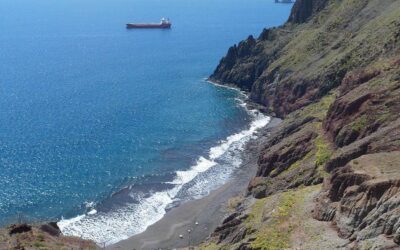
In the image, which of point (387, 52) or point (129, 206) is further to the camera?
point (387, 52)

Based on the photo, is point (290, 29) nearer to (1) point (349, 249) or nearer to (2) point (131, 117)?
(2) point (131, 117)

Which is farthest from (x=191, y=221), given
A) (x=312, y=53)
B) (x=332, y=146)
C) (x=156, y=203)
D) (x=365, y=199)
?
(x=312, y=53)

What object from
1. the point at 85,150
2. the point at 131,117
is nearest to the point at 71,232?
the point at 85,150

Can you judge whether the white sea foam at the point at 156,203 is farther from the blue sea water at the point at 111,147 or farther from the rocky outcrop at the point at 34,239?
the rocky outcrop at the point at 34,239

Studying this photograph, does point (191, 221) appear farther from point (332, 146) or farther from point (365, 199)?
point (365, 199)

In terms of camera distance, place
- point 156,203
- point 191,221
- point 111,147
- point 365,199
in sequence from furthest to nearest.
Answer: point 111,147, point 156,203, point 191,221, point 365,199

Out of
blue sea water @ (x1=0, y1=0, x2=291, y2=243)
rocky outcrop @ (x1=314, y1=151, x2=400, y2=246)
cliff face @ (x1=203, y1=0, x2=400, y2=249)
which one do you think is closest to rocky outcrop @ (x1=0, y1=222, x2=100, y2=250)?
cliff face @ (x1=203, y1=0, x2=400, y2=249)

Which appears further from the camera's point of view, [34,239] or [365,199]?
[365,199]
